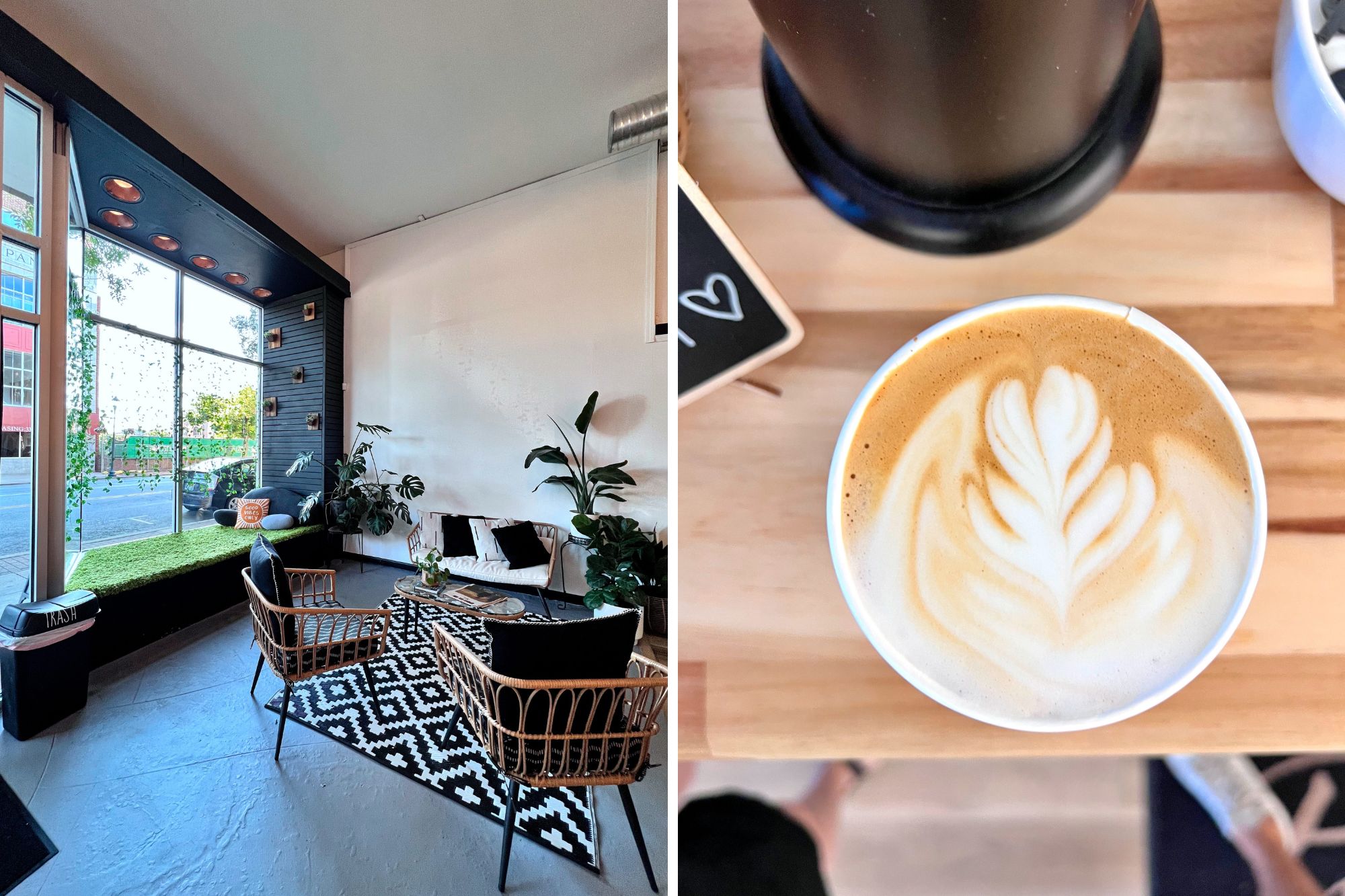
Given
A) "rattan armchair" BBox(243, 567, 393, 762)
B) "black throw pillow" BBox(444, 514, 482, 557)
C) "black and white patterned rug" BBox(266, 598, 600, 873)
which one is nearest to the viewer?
"black and white patterned rug" BBox(266, 598, 600, 873)

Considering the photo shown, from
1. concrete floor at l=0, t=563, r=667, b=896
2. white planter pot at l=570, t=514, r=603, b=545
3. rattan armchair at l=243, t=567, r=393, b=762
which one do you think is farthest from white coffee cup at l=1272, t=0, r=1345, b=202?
white planter pot at l=570, t=514, r=603, b=545

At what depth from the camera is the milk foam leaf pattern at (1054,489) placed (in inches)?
19.3

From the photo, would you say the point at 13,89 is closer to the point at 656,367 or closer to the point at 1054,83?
the point at 656,367

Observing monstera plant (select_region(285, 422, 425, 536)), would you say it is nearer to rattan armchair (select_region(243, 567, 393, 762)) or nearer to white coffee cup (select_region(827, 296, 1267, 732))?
rattan armchair (select_region(243, 567, 393, 762))

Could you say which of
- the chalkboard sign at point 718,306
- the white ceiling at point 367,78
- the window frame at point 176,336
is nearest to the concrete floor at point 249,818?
the chalkboard sign at point 718,306

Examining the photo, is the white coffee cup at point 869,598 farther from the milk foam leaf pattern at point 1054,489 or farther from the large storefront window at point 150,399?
the large storefront window at point 150,399

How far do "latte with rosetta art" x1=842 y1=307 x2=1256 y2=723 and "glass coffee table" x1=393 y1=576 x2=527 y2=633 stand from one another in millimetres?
2976

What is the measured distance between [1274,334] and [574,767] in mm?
1825

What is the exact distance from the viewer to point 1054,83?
1.32ft

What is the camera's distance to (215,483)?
498 centimetres

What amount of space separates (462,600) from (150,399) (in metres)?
3.45

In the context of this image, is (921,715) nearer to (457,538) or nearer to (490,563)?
(490,563)

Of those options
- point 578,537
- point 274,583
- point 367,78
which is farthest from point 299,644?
point 367,78

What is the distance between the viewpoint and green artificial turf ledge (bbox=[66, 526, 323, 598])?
10.1ft
